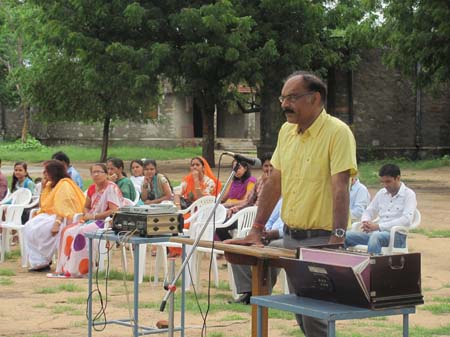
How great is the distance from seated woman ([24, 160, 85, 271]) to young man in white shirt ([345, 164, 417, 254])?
139 inches

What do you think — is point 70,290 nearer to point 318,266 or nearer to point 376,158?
point 318,266

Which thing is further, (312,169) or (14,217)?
(14,217)

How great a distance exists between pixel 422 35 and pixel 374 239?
1321 cm

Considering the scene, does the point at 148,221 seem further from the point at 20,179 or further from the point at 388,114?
the point at 388,114

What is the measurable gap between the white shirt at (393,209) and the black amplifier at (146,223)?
295cm

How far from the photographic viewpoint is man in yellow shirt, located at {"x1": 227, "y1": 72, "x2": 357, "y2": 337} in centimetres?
518

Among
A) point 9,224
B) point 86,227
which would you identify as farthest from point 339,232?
point 9,224

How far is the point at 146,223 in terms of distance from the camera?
693cm

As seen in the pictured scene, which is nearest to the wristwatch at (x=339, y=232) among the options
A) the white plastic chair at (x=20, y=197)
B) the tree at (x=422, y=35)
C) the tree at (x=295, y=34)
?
the white plastic chair at (x=20, y=197)

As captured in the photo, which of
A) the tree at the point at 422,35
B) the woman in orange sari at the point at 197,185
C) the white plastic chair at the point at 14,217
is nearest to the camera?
the white plastic chair at the point at 14,217

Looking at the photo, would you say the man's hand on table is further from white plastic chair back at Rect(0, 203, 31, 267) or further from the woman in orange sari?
white plastic chair back at Rect(0, 203, 31, 267)

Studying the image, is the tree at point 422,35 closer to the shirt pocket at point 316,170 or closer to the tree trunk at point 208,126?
the tree trunk at point 208,126

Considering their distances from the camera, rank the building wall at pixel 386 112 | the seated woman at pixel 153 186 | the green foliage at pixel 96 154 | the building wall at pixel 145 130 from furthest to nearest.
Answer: the building wall at pixel 145 130, the green foliage at pixel 96 154, the building wall at pixel 386 112, the seated woman at pixel 153 186

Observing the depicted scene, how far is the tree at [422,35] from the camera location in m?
20.9
